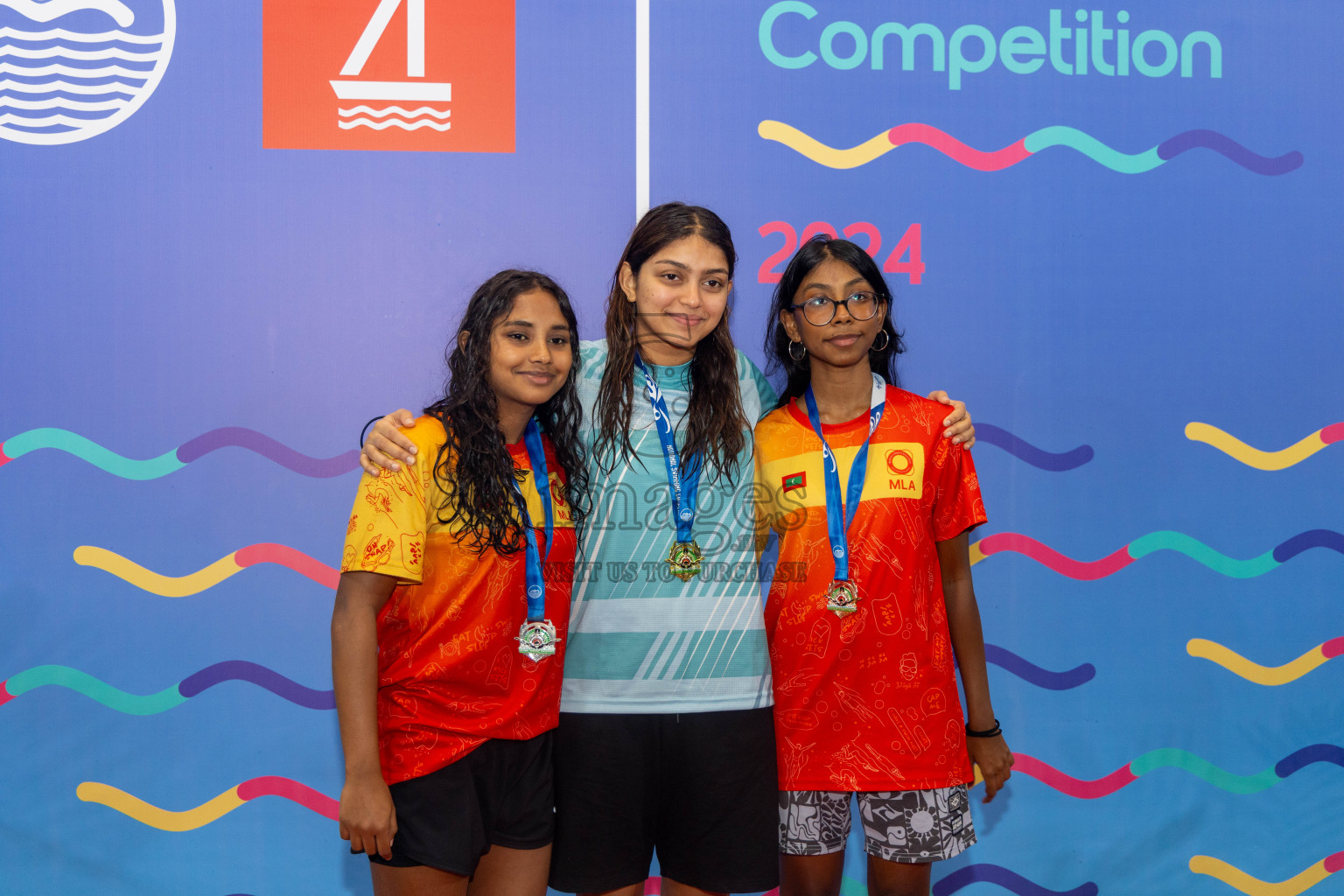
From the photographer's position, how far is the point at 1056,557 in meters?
2.66

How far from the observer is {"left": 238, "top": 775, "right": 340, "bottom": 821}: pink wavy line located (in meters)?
2.51

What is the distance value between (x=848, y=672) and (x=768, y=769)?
27 cm

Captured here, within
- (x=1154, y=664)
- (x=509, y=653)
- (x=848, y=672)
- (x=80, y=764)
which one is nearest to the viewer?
(x=509, y=653)

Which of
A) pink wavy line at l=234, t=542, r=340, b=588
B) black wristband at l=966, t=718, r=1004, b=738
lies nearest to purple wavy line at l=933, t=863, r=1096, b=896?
black wristband at l=966, t=718, r=1004, b=738

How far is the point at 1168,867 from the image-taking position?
8.83 feet

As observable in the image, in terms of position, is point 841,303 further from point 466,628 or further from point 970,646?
point 466,628

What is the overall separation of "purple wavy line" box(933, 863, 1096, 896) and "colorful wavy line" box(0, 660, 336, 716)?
76.3 inches

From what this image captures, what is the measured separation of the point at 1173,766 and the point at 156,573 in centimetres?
312

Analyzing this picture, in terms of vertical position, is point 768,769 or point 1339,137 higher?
point 1339,137

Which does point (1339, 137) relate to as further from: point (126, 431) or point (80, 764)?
point (80, 764)

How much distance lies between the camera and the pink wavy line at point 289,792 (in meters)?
2.51

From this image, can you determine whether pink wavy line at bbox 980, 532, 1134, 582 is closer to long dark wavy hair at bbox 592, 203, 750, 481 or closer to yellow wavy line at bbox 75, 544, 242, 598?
long dark wavy hair at bbox 592, 203, 750, 481

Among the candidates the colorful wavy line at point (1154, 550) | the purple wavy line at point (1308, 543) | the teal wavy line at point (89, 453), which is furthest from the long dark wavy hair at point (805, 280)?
the teal wavy line at point (89, 453)

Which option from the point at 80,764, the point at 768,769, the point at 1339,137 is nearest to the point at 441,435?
the point at 768,769
